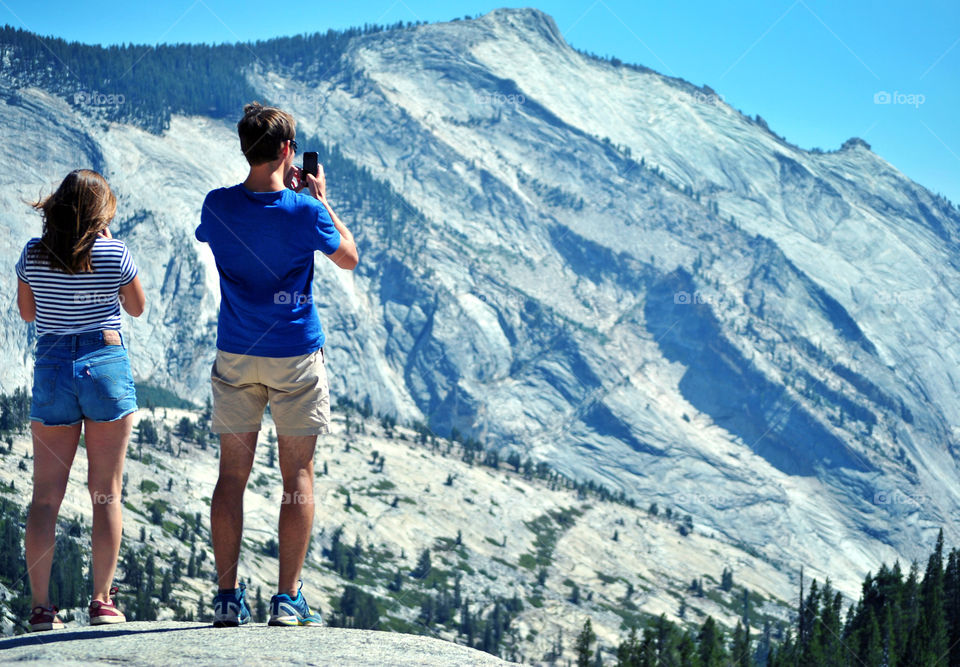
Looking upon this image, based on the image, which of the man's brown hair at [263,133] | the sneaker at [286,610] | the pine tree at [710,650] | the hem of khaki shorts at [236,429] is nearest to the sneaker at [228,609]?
the sneaker at [286,610]

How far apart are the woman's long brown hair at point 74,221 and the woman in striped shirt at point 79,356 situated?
13 millimetres

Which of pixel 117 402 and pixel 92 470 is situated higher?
pixel 117 402

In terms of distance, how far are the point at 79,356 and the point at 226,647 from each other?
4.25 meters

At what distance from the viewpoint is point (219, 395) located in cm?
1370

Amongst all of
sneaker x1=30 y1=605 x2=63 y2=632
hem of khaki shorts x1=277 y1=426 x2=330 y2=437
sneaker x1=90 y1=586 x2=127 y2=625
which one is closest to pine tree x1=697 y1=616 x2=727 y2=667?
sneaker x1=90 y1=586 x2=127 y2=625

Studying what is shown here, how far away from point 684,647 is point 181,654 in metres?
126

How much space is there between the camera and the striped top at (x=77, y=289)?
13.7m

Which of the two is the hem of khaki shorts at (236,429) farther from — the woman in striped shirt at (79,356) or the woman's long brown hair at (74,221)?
the woman's long brown hair at (74,221)

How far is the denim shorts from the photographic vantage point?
44.6ft

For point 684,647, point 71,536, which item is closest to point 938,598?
point 684,647

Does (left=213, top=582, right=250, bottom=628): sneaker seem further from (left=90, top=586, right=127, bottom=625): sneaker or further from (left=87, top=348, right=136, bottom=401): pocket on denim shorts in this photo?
(left=87, top=348, right=136, bottom=401): pocket on denim shorts

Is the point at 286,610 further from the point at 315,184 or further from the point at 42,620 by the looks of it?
the point at 315,184

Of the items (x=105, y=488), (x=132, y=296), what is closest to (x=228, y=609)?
(x=105, y=488)

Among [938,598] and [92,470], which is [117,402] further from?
[938,598]
